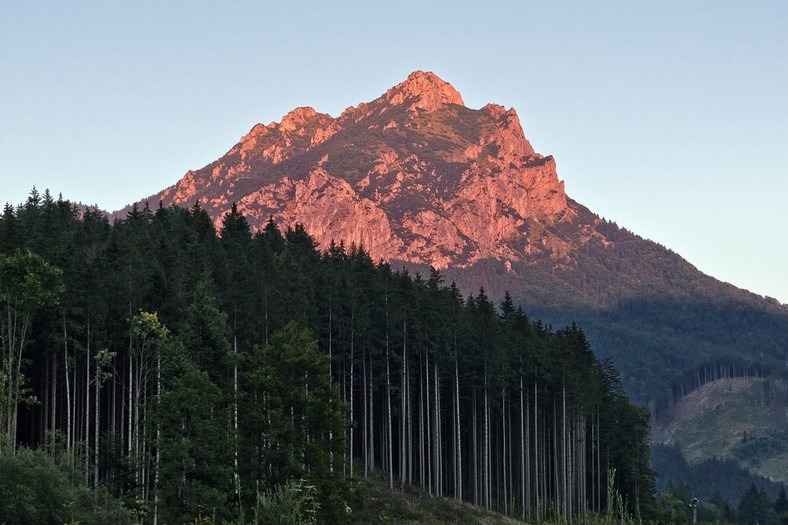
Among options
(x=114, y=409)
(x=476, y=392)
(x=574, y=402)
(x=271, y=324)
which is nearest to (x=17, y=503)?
(x=114, y=409)

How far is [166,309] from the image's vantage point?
204ft

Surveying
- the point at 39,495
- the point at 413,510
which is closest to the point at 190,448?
the point at 39,495

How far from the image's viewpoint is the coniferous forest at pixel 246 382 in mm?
45000

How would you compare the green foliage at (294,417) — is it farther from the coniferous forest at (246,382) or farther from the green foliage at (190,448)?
the green foliage at (190,448)

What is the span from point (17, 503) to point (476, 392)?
60209mm

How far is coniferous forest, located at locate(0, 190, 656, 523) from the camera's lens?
45.0 metres

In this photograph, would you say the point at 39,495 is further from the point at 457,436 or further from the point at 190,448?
the point at 457,436

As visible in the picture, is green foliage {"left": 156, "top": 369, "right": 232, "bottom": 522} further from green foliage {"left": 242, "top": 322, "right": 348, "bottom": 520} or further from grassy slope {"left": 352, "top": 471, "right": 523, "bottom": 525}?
grassy slope {"left": 352, "top": 471, "right": 523, "bottom": 525}

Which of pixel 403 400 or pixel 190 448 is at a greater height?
pixel 190 448

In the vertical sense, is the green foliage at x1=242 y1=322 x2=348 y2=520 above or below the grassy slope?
above

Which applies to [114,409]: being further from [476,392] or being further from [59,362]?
[476,392]

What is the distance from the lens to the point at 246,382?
183 feet

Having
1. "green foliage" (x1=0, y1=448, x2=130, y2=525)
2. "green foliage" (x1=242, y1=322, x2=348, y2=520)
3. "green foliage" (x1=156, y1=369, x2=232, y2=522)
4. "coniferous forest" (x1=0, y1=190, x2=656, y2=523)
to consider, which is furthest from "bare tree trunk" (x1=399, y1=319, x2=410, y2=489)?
"green foliage" (x1=0, y1=448, x2=130, y2=525)

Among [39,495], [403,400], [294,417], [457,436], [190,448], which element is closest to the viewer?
[39,495]
